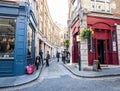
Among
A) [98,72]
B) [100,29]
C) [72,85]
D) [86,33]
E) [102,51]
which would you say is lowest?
[72,85]

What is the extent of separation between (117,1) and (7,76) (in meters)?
11.7

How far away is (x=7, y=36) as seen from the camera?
32.4ft

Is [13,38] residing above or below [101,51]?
above

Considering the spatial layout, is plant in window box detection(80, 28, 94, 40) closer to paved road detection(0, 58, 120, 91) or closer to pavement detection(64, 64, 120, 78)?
pavement detection(64, 64, 120, 78)

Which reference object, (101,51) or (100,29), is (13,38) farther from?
(101,51)

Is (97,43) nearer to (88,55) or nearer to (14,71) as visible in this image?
(88,55)

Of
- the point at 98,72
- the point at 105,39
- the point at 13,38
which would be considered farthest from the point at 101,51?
the point at 13,38

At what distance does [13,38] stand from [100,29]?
7.53 m

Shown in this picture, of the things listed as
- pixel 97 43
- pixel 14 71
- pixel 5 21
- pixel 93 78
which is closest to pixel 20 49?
pixel 14 71

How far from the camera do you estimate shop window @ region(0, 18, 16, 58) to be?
9750 mm

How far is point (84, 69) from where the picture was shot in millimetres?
11672

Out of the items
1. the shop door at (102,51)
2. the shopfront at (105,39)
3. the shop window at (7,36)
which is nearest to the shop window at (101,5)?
the shopfront at (105,39)

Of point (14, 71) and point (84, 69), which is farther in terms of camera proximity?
point (84, 69)

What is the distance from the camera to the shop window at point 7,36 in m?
9.75
